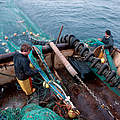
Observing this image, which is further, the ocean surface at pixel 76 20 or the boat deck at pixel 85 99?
the ocean surface at pixel 76 20

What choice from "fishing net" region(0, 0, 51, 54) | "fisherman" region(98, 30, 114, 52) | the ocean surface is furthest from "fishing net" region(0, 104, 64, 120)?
the ocean surface

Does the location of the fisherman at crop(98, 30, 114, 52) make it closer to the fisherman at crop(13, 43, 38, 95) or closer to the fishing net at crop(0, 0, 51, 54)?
the fisherman at crop(13, 43, 38, 95)

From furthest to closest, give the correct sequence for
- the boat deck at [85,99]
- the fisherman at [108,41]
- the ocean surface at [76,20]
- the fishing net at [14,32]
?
1. the ocean surface at [76,20]
2. the fishing net at [14,32]
3. the fisherman at [108,41]
4. the boat deck at [85,99]

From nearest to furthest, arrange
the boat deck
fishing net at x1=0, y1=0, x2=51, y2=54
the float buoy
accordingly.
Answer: the float buoy, the boat deck, fishing net at x1=0, y1=0, x2=51, y2=54

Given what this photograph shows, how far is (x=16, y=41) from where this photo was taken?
998 centimetres

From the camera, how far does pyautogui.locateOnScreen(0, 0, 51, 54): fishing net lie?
9225 millimetres

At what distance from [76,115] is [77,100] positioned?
1.00 meters

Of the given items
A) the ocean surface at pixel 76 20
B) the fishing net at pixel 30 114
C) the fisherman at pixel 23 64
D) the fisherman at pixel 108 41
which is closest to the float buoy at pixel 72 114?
the fishing net at pixel 30 114

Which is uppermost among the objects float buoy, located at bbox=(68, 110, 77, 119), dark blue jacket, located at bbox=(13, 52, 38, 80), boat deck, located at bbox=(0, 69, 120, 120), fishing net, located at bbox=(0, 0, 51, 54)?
dark blue jacket, located at bbox=(13, 52, 38, 80)

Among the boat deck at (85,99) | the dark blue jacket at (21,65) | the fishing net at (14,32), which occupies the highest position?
the dark blue jacket at (21,65)

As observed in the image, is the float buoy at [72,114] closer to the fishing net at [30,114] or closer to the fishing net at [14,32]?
the fishing net at [30,114]

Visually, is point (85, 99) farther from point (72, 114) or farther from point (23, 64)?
point (23, 64)

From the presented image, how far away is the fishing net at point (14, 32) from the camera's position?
923 centimetres

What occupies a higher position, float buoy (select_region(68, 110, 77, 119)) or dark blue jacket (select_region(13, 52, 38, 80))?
dark blue jacket (select_region(13, 52, 38, 80))
